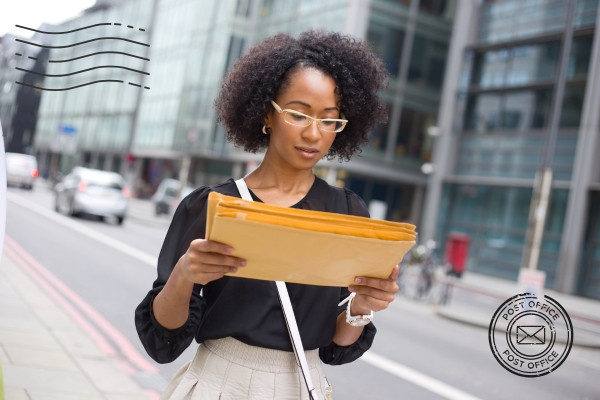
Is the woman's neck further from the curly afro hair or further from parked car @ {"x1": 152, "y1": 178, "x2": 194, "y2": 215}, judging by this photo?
parked car @ {"x1": 152, "y1": 178, "x2": 194, "y2": 215}

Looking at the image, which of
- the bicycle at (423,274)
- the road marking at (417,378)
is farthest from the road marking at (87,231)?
the road marking at (417,378)

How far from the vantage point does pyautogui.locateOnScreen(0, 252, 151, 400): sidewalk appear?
15.9ft

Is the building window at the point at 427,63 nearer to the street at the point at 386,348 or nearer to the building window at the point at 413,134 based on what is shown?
the building window at the point at 413,134

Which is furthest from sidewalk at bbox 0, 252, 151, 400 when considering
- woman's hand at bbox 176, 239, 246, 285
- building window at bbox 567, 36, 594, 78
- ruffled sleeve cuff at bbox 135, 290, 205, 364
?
building window at bbox 567, 36, 594, 78

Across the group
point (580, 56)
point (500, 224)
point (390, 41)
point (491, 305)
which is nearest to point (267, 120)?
point (491, 305)

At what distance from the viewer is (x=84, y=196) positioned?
2177 centimetres

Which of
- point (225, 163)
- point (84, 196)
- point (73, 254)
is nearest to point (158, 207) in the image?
point (84, 196)

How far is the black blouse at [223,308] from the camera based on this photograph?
199cm

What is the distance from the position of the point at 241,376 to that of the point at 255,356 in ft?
0.20

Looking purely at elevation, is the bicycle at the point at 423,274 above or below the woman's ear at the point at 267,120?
below

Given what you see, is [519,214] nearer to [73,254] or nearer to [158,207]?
[158,207]

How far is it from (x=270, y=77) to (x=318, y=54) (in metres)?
0.14

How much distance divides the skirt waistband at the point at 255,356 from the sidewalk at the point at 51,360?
9.50 ft

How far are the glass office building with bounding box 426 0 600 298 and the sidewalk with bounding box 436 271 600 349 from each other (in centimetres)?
136
